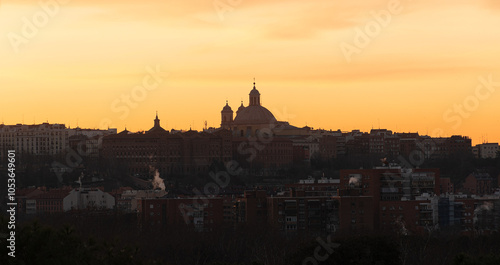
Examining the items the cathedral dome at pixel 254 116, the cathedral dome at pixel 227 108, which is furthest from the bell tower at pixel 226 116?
the cathedral dome at pixel 254 116

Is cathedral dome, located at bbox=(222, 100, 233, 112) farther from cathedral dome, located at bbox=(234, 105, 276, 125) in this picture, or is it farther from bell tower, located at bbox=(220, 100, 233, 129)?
cathedral dome, located at bbox=(234, 105, 276, 125)

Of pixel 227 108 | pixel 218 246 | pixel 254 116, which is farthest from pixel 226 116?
pixel 218 246

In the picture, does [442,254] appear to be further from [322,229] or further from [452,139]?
[452,139]

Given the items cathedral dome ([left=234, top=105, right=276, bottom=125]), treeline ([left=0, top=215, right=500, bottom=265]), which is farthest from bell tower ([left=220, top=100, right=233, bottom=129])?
treeline ([left=0, top=215, right=500, bottom=265])

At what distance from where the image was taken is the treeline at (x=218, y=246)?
15.1m

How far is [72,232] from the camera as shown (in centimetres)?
1536

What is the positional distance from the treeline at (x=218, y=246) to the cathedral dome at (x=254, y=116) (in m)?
44.1

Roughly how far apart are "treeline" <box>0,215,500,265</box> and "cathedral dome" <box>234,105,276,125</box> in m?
44.1

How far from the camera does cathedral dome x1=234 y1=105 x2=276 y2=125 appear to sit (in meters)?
82.9

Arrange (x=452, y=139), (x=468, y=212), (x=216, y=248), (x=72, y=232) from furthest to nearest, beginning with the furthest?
(x=452, y=139), (x=468, y=212), (x=216, y=248), (x=72, y=232)

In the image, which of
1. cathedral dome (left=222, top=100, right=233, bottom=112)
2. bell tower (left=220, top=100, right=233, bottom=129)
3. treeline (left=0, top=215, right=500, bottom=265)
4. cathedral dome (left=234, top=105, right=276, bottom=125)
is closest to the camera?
treeline (left=0, top=215, right=500, bottom=265)

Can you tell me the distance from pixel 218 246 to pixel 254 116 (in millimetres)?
52196

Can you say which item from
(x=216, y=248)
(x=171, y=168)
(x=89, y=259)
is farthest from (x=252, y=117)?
(x=89, y=259)

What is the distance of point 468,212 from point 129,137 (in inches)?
1307
